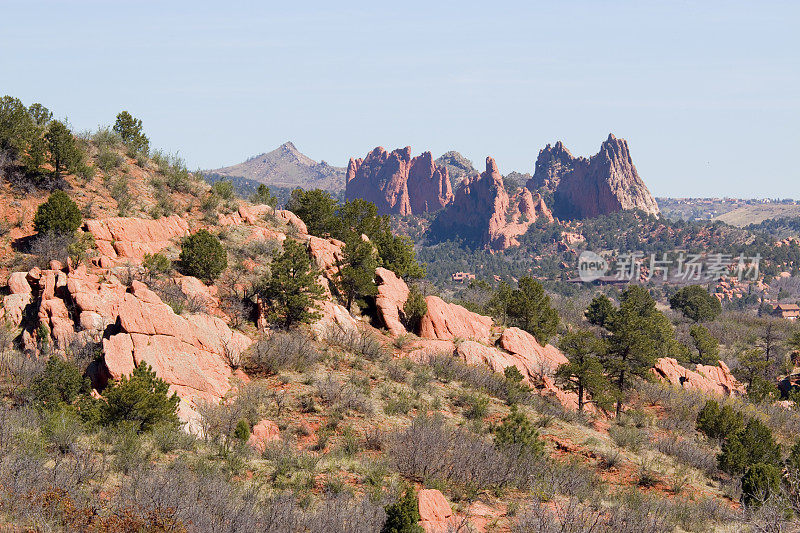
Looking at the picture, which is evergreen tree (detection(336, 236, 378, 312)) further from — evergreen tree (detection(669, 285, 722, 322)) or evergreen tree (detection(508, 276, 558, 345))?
evergreen tree (detection(669, 285, 722, 322))

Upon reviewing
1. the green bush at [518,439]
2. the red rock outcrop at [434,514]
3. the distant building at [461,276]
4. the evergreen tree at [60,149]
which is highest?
the evergreen tree at [60,149]

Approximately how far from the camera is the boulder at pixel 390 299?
30000mm

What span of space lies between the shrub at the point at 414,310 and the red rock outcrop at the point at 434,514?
19956mm

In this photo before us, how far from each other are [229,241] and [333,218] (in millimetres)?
8845

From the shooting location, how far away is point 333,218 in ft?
120

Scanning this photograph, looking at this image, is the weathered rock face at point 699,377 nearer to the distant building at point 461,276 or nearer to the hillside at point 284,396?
the hillside at point 284,396

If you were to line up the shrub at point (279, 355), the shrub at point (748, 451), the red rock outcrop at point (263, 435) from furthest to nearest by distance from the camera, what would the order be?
the shrub at point (279, 355) < the shrub at point (748, 451) < the red rock outcrop at point (263, 435)

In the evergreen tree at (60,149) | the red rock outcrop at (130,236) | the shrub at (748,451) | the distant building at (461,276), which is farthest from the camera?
the distant building at (461,276)

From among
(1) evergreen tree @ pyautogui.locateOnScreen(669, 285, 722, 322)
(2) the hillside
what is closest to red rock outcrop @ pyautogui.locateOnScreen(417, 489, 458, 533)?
(2) the hillside

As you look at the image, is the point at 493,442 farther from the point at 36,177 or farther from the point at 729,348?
the point at 729,348

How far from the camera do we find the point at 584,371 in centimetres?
2700

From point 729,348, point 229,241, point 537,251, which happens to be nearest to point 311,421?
point 229,241

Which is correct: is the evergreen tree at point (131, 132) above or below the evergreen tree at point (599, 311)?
above

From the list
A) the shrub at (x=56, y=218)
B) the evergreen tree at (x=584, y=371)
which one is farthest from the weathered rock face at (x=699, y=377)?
the shrub at (x=56, y=218)
